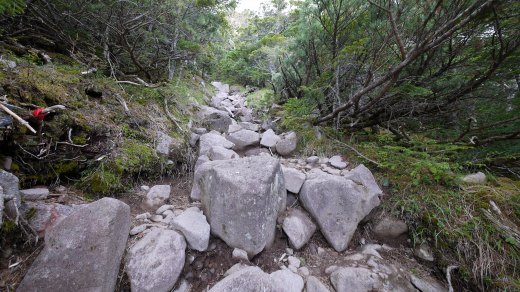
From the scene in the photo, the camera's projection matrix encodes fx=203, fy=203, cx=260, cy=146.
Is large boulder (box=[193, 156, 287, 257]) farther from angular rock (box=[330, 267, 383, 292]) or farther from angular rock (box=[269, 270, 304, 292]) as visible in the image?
angular rock (box=[330, 267, 383, 292])

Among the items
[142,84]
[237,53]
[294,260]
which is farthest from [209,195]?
[237,53]

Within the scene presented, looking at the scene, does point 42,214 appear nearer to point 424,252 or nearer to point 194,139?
point 194,139

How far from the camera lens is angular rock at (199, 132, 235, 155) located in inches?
134

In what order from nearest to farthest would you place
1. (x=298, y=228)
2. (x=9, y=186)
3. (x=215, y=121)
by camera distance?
(x=9, y=186) < (x=298, y=228) < (x=215, y=121)

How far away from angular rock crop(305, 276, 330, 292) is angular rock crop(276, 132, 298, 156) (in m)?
2.14

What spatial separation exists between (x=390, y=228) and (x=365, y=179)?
0.62 m

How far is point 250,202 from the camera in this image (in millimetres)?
2035

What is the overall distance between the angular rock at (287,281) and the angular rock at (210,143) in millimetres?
2095

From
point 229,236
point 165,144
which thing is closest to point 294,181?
point 229,236

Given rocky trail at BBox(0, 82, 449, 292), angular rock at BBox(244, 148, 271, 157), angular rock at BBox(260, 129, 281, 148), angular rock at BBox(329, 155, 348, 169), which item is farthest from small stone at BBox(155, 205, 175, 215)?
angular rock at BBox(329, 155, 348, 169)

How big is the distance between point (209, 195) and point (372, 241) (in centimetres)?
197

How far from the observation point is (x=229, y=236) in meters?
2.04

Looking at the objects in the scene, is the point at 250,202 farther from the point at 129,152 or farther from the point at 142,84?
the point at 142,84

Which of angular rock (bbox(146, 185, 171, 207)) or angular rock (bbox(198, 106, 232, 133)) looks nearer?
angular rock (bbox(146, 185, 171, 207))
